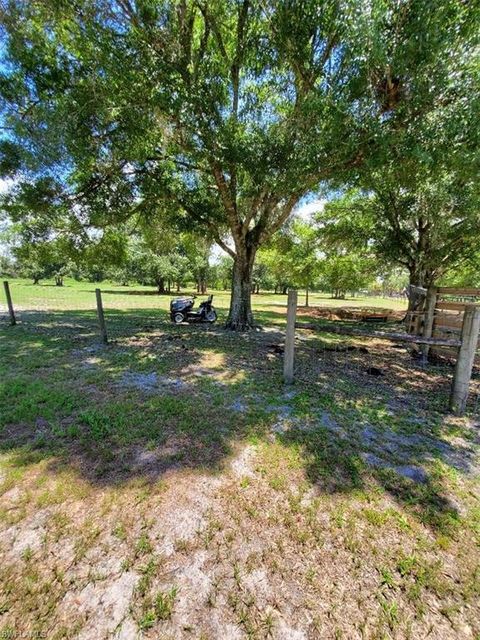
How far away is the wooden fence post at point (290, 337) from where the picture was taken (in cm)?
424

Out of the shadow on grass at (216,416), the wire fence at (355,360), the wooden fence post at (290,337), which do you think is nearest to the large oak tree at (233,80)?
the wooden fence post at (290,337)

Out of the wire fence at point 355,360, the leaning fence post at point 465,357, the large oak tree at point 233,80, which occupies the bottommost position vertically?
the wire fence at point 355,360

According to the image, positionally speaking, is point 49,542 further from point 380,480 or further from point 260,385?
point 260,385

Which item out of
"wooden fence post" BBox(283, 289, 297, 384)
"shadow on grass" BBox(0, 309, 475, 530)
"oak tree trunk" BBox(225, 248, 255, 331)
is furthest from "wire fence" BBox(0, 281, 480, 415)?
"oak tree trunk" BBox(225, 248, 255, 331)

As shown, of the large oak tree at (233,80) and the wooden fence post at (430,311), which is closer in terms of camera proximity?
the large oak tree at (233,80)

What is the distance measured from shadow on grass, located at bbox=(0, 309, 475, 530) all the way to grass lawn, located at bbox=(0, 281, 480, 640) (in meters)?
0.02

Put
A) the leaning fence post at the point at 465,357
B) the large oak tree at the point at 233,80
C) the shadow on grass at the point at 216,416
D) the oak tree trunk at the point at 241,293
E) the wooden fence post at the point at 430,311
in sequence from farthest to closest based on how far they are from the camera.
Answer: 1. the oak tree trunk at the point at 241,293
2. the wooden fence post at the point at 430,311
3. the large oak tree at the point at 233,80
4. the leaning fence post at the point at 465,357
5. the shadow on grass at the point at 216,416

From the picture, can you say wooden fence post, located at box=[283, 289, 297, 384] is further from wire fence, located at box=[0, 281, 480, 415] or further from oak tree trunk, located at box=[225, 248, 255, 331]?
oak tree trunk, located at box=[225, 248, 255, 331]

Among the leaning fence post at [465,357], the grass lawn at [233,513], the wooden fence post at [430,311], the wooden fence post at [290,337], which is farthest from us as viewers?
the wooden fence post at [430,311]

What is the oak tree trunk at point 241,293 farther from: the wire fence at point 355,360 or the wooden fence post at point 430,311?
the wooden fence post at point 430,311

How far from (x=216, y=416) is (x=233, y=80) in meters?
7.02

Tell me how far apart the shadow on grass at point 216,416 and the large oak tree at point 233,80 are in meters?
3.65

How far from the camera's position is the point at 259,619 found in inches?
53.7

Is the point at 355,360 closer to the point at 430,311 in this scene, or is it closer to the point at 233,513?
the point at 430,311
